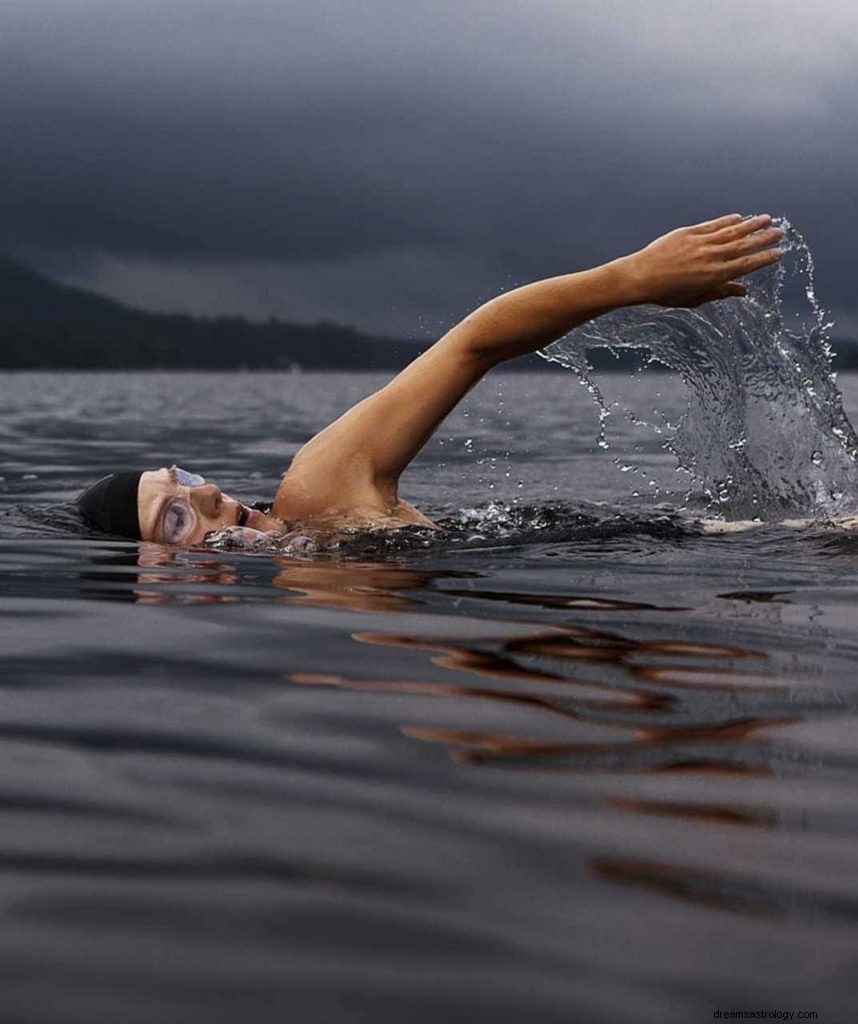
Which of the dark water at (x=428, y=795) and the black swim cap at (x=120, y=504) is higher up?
the black swim cap at (x=120, y=504)

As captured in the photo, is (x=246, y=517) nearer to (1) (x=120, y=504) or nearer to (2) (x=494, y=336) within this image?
(1) (x=120, y=504)

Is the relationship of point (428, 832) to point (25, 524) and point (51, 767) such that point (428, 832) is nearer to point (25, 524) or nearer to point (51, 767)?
point (51, 767)

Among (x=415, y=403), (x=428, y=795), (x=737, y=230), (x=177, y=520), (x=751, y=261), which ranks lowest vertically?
(x=428, y=795)

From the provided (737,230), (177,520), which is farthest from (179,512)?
(737,230)

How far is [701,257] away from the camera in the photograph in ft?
18.6

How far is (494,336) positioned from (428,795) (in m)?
3.46

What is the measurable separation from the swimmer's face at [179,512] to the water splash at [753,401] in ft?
6.44

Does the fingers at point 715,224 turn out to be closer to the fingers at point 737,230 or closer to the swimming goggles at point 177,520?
the fingers at point 737,230

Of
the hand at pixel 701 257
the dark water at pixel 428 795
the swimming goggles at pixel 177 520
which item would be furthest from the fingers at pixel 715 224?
the swimming goggles at pixel 177 520

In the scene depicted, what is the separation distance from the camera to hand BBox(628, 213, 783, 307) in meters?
5.66

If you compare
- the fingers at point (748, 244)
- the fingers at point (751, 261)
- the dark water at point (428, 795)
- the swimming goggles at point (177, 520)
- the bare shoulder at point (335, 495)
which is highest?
the fingers at point (748, 244)

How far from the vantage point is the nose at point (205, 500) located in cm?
690

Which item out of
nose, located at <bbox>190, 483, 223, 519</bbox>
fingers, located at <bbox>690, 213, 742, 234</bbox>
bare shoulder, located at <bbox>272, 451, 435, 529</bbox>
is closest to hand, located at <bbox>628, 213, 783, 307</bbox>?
fingers, located at <bbox>690, 213, 742, 234</bbox>

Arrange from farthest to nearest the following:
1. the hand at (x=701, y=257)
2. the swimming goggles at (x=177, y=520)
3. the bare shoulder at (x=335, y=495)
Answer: the swimming goggles at (x=177, y=520)
the bare shoulder at (x=335, y=495)
the hand at (x=701, y=257)
